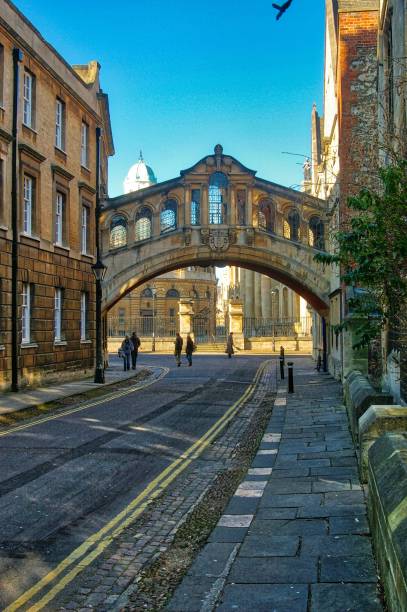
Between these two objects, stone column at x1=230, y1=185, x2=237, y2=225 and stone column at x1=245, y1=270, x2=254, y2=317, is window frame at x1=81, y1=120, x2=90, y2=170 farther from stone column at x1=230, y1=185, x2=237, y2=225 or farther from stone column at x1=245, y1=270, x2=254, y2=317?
stone column at x1=245, y1=270, x2=254, y2=317

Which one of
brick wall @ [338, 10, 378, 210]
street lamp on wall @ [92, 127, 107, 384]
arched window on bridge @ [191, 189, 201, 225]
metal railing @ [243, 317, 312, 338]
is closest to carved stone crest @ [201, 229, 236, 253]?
arched window on bridge @ [191, 189, 201, 225]

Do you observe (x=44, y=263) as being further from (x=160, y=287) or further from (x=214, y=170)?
(x=160, y=287)

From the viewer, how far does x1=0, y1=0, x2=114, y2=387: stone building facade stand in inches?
743

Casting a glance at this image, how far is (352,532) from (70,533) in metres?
2.59

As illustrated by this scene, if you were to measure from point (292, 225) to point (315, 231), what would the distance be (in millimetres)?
1150

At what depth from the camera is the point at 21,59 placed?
767 inches

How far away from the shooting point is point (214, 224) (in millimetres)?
29344

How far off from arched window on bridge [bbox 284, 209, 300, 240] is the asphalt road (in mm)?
13444

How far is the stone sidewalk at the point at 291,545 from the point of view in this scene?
452 cm

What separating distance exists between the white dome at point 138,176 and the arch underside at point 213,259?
71.9 m

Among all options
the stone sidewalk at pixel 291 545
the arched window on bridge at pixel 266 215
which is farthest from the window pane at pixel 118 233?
the stone sidewalk at pixel 291 545

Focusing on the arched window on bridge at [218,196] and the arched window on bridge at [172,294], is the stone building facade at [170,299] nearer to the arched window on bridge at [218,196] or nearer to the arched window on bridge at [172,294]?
the arched window on bridge at [172,294]

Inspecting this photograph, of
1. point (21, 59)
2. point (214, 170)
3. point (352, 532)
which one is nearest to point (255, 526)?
point (352, 532)

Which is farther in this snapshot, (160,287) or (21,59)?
(160,287)
